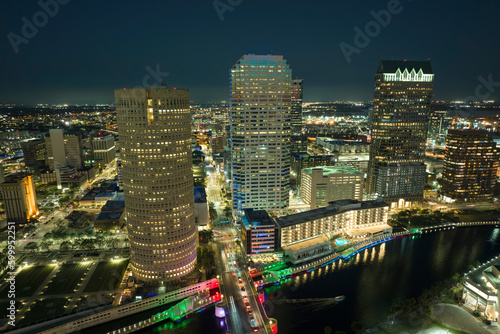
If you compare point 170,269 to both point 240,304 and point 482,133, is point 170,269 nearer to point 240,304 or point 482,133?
point 240,304

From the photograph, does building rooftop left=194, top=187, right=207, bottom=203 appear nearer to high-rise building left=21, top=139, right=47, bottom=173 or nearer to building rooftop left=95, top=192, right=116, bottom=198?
building rooftop left=95, top=192, right=116, bottom=198

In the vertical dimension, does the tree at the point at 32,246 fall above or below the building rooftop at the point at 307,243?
above

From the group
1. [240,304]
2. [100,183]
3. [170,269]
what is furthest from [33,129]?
[240,304]

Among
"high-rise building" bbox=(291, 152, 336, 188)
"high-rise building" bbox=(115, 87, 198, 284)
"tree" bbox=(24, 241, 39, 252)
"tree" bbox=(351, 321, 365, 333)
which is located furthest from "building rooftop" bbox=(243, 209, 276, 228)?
"tree" bbox=(24, 241, 39, 252)

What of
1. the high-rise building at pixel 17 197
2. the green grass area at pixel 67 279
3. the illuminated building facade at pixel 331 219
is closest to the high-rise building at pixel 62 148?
the high-rise building at pixel 17 197

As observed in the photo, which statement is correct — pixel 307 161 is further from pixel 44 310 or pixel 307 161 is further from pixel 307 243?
pixel 44 310

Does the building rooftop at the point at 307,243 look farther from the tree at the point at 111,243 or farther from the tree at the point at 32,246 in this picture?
the tree at the point at 32,246
